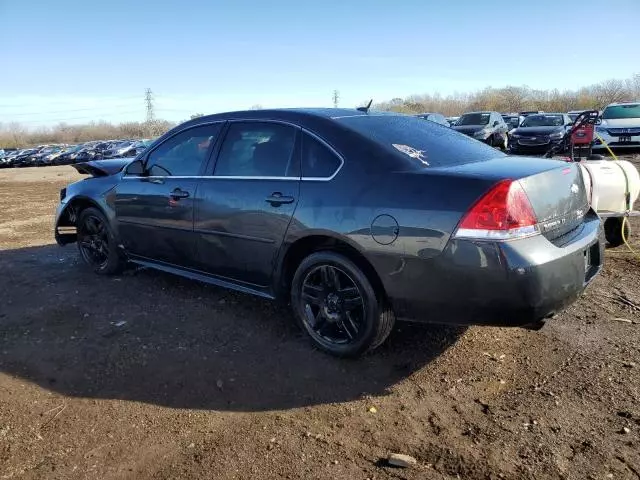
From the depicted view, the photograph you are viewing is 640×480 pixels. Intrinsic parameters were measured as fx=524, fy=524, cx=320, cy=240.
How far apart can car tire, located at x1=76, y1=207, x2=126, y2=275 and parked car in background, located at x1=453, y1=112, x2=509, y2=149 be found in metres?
17.9

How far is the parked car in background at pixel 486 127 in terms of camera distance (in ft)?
69.5

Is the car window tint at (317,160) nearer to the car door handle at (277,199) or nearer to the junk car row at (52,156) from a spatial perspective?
the car door handle at (277,199)

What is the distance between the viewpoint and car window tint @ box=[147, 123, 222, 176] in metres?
4.29

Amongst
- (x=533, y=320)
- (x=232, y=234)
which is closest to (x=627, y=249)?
(x=533, y=320)

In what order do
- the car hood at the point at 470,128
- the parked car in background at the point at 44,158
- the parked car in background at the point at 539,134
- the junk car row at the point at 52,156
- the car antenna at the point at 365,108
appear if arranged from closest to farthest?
the car antenna at the point at 365,108
the parked car in background at the point at 539,134
the car hood at the point at 470,128
the junk car row at the point at 52,156
the parked car in background at the point at 44,158

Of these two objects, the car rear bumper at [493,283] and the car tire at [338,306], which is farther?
the car tire at [338,306]

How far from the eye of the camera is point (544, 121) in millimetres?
20703

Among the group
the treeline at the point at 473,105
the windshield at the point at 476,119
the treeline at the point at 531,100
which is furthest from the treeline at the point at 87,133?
the windshield at the point at 476,119

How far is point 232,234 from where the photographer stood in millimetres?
3883

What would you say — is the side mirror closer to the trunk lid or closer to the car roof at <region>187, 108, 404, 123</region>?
the car roof at <region>187, 108, 404, 123</region>

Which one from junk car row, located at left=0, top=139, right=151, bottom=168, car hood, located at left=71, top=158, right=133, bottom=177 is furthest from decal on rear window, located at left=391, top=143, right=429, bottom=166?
junk car row, located at left=0, top=139, right=151, bottom=168

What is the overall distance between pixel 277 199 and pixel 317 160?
39cm

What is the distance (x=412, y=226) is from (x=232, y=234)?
1.50 metres

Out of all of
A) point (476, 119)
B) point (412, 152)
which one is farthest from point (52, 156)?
point (412, 152)
